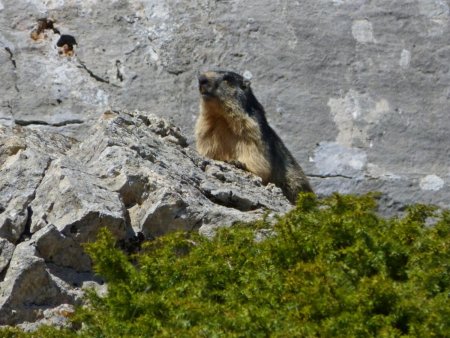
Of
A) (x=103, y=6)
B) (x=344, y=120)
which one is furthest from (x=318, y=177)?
(x=103, y=6)

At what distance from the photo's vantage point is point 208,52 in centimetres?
1322

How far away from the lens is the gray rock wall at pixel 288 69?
12.7m

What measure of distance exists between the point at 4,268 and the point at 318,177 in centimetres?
529

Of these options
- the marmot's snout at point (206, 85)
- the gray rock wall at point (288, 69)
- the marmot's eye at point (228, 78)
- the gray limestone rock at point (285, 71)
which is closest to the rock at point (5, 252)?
the gray limestone rock at point (285, 71)

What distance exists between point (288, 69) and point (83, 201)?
17.0 ft

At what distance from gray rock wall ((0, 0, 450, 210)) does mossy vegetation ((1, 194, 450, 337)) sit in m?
4.89

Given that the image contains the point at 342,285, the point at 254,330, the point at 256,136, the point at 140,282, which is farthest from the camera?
the point at 256,136

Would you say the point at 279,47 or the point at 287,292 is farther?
the point at 279,47

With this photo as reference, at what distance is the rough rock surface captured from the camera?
795cm

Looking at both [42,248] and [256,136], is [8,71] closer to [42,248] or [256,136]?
[256,136]

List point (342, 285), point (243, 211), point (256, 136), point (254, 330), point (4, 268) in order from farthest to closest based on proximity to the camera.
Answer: point (256, 136) → point (243, 211) → point (4, 268) → point (342, 285) → point (254, 330)

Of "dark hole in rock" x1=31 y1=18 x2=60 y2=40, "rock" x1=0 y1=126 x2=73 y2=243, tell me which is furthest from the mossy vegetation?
"dark hole in rock" x1=31 y1=18 x2=60 y2=40

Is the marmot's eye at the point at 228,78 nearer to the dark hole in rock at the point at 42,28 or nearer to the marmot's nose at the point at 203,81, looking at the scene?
the marmot's nose at the point at 203,81

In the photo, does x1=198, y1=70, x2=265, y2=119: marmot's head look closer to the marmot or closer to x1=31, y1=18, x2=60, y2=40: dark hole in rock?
the marmot
